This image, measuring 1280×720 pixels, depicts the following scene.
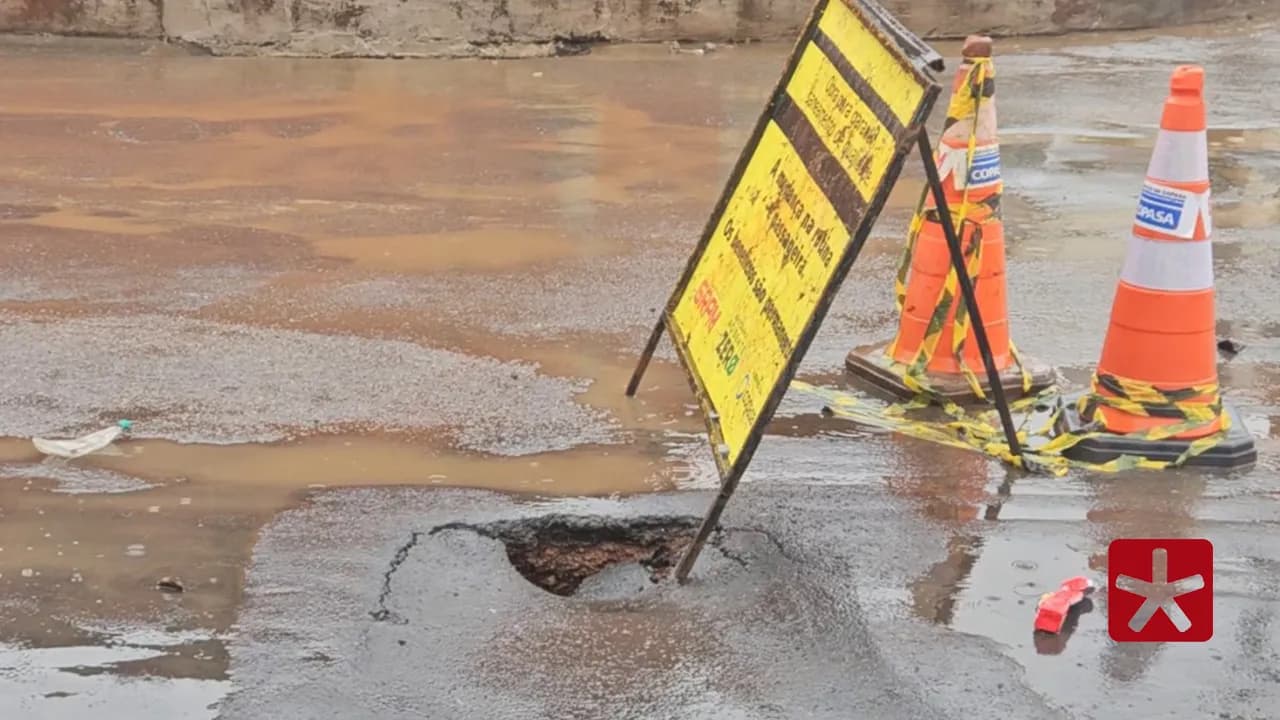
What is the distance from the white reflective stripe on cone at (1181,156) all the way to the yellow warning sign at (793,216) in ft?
3.97

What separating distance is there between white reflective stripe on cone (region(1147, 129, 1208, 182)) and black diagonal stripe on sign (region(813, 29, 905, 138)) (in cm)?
117

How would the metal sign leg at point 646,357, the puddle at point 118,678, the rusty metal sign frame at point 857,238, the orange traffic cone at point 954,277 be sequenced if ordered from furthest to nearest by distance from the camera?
1. the orange traffic cone at point 954,277
2. the metal sign leg at point 646,357
3. the rusty metal sign frame at point 857,238
4. the puddle at point 118,678

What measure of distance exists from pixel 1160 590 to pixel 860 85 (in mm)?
1733

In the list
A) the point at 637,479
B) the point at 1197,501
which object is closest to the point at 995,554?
the point at 1197,501

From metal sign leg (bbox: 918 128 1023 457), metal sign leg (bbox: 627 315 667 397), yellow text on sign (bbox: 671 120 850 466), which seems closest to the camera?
yellow text on sign (bbox: 671 120 850 466)

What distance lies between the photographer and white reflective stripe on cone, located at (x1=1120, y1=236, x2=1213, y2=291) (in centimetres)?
512

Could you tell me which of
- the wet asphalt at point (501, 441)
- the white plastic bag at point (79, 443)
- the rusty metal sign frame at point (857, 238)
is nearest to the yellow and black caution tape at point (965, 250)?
the wet asphalt at point (501, 441)

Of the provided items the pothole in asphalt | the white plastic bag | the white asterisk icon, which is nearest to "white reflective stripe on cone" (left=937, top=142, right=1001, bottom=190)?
the white asterisk icon

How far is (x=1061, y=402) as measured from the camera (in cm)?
562

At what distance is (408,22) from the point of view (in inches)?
494

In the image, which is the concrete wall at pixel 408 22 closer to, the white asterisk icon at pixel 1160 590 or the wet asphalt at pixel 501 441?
the wet asphalt at pixel 501 441

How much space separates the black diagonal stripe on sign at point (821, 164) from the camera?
13.9 feet

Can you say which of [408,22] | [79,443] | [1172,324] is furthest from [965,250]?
[408,22]

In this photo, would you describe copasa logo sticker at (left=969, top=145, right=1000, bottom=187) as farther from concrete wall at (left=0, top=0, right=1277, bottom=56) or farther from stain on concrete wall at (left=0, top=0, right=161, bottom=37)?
stain on concrete wall at (left=0, top=0, right=161, bottom=37)
